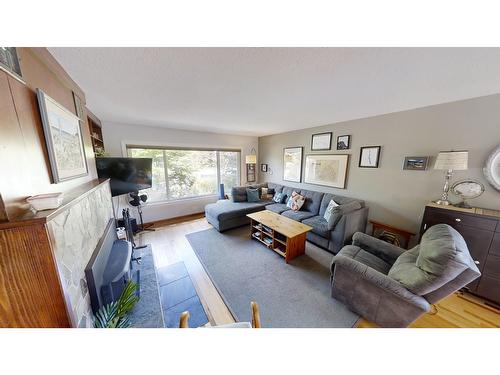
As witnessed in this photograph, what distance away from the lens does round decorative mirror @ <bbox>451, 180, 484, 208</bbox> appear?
183 cm

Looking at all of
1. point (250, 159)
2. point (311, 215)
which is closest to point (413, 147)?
point (311, 215)

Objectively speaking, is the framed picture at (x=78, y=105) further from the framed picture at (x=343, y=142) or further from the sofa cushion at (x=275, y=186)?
the framed picture at (x=343, y=142)

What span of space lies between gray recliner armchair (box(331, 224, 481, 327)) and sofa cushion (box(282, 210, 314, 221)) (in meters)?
1.28

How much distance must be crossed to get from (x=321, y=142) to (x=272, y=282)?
2956 millimetres

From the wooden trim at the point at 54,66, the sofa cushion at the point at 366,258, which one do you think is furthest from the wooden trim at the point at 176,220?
the sofa cushion at the point at 366,258

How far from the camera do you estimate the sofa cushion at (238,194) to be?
3.80m

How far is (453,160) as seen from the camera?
5.97 feet

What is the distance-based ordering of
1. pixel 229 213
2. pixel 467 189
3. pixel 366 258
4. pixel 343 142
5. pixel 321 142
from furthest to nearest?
pixel 321 142 < pixel 229 213 < pixel 343 142 < pixel 467 189 < pixel 366 258

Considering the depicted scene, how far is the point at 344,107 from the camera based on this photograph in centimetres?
222

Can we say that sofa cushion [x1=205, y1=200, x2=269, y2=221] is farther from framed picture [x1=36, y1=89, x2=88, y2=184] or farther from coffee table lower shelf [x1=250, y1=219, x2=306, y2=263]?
framed picture [x1=36, y1=89, x2=88, y2=184]

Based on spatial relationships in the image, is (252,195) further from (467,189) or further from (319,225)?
(467,189)

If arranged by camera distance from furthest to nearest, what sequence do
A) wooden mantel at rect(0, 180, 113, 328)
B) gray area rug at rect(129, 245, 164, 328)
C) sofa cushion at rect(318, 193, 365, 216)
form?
1. sofa cushion at rect(318, 193, 365, 216)
2. gray area rug at rect(129, 245, 164, 328)
3. wooden mantel at rect(0, 180, 113, 328)

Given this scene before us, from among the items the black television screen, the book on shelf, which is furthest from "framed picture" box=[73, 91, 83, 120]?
the book on shelf
